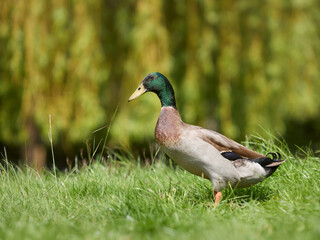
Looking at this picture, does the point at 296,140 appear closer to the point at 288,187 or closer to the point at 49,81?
the point at 49,81

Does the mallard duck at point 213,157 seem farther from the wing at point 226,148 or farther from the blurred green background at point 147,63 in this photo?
the blurred green background at point 147,63

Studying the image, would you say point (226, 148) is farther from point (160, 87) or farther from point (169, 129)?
point (160, 87)

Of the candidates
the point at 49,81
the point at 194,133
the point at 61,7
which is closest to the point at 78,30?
the point at 61,7

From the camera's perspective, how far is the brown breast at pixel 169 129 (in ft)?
→ 11.0

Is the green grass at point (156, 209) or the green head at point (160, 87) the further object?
the green head at point (160, 87)

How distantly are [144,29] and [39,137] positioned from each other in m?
2.62

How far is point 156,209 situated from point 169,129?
0.68 m

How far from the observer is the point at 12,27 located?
21.6 feet

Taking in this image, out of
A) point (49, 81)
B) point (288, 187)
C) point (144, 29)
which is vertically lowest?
point (288, 187)

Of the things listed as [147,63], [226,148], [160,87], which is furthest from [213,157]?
[147,63]

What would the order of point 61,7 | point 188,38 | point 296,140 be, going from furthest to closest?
1. point 296,140
2. point 188,38
3. point 61,7

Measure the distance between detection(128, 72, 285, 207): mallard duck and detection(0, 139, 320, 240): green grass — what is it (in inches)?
5.3

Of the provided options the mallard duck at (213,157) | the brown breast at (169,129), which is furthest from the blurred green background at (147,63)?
the mallard duck at (213,157)

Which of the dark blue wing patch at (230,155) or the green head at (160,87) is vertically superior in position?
the green head at (160,87)
